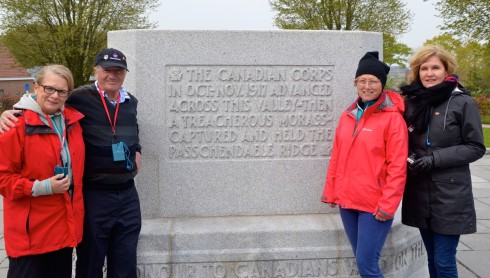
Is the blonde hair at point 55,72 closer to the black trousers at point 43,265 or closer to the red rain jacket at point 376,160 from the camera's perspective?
the black trousers at point 43,265

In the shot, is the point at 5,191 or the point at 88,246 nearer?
the point at 5,191

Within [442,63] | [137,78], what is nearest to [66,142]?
[137,78]

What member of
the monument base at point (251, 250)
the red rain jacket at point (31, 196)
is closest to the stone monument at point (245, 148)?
the monument base at point (251, 250)

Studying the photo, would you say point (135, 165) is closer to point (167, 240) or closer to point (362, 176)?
point (167, 240)

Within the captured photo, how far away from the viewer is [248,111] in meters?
3.77

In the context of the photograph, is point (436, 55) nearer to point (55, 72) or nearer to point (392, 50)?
point (55, 72)

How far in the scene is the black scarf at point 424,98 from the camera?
2.78 meters

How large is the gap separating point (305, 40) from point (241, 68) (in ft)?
1.94

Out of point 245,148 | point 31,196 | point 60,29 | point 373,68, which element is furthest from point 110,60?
point 60,29

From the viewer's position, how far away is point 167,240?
3447 millimetres

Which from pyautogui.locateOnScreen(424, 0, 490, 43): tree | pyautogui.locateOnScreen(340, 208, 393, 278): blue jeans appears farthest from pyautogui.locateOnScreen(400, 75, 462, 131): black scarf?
pyautogui.locateOnScreen(424, 0, 490, 43): tree

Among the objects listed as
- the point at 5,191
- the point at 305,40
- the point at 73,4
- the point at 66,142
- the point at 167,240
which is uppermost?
the point at 73,4

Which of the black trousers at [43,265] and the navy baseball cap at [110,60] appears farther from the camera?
the navy baseball cap at [110,60]

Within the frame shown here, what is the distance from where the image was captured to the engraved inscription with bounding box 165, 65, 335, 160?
12.2ft
